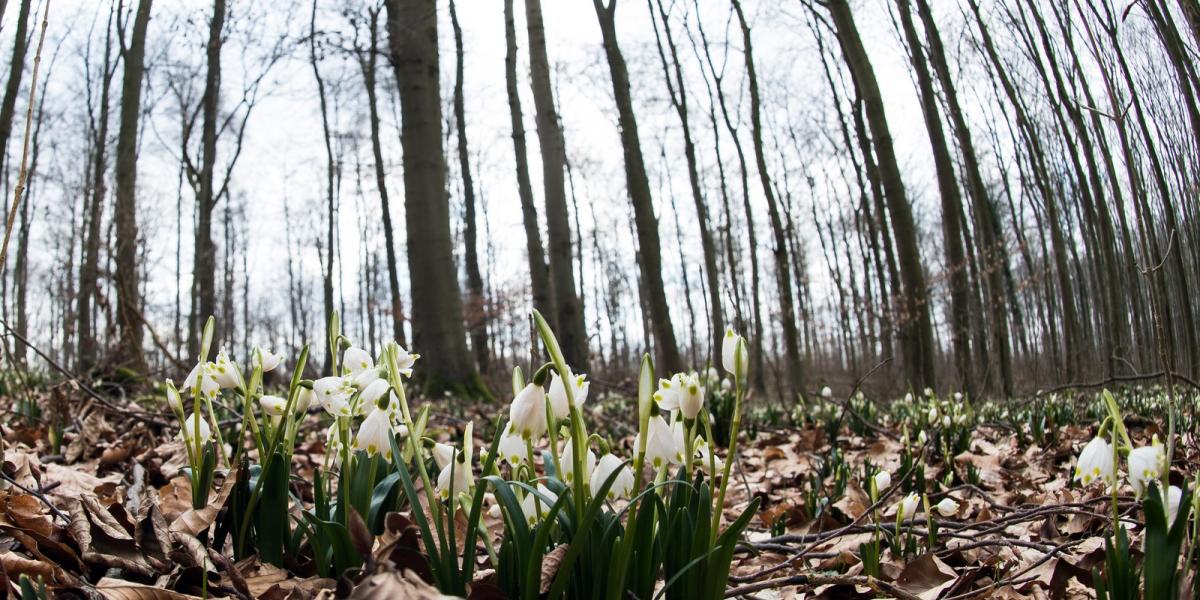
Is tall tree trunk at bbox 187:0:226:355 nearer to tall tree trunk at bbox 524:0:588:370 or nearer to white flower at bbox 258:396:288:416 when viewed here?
tall tree trunk at bbox 524:0:588:370

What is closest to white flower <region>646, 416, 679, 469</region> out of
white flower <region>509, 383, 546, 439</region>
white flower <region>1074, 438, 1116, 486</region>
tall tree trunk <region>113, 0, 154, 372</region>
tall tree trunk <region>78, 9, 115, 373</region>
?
white flower <region>509, 383, 546, 439</region>

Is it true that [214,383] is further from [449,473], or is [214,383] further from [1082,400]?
[1082,400]

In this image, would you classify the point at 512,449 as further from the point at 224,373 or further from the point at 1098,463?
the point at 1098,463

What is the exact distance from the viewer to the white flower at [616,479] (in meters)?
1.28

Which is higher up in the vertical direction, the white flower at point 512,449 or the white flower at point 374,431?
the white flower at point 374,431

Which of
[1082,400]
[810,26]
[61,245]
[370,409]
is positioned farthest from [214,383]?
[61,245]

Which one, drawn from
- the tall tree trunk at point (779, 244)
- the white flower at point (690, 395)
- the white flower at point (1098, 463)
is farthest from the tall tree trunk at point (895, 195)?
the white flower at point (690, 395)

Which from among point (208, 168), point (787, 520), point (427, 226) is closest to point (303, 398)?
point (787, 520)

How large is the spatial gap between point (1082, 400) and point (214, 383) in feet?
15.5

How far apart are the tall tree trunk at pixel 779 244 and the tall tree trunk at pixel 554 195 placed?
339cm

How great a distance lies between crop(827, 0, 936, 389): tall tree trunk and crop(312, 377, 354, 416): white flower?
22.9 ft

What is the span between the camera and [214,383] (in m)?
1.61

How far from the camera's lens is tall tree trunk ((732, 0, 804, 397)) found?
36.0ft

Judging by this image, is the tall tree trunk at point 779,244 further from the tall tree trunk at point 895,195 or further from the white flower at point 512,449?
the white flower at point 512,449
